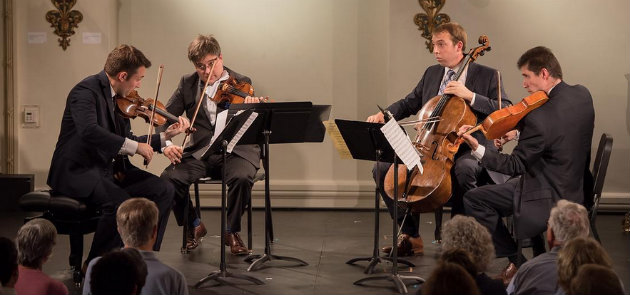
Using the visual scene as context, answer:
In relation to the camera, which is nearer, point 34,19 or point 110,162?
point 110,162

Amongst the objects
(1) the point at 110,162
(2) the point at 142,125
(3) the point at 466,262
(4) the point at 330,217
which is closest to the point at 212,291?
(1) the point at 110,162

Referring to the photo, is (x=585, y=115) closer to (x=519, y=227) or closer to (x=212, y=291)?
(x=519, y=227)

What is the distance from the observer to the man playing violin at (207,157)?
17.9 feet

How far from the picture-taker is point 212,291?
4434 millimetres

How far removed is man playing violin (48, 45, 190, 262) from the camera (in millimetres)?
4691

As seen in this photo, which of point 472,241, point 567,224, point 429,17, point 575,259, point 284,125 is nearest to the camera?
point 575,259

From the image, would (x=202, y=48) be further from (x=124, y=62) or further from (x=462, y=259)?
(x=462, y=259)

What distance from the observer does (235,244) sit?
534 centimetres

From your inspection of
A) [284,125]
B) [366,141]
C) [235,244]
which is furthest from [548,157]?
[235,244]

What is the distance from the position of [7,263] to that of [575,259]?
186 cm

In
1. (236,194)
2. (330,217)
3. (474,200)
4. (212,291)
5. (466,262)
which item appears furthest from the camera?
(330,217)

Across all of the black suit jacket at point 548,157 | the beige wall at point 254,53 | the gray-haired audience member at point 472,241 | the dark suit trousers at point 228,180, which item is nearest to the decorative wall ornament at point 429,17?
the beige wall at point 254,53

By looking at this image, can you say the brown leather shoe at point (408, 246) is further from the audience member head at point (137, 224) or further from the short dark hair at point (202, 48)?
the audience member head at point (137, 224)

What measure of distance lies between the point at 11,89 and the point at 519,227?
4461 mm
